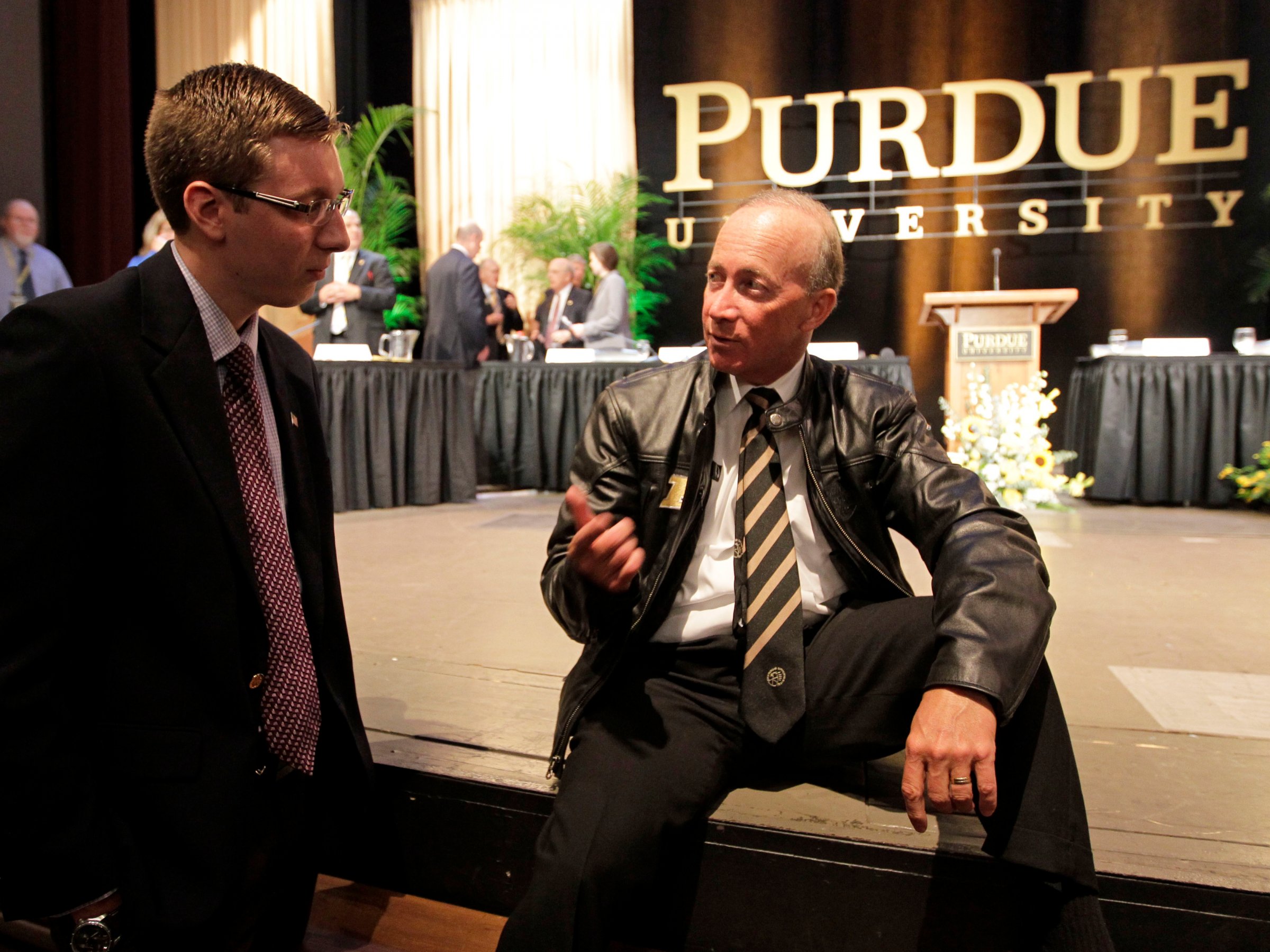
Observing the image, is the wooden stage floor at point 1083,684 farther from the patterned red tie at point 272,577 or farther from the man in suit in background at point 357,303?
the man in suit in background at point 357,303

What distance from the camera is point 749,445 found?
141cm

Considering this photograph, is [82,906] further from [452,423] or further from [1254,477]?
[1254,477]

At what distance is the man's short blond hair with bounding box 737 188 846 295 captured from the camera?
55.2 inches

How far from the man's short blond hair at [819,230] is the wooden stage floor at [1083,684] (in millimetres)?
795

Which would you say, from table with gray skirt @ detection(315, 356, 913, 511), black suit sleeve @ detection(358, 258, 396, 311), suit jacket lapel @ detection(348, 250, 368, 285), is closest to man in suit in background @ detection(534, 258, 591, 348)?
table with gray skirt @ detection(315, 356, 913, 511)

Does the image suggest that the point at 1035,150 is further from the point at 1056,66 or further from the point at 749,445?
the point at 749,445

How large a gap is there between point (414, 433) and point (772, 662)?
4.39 metres

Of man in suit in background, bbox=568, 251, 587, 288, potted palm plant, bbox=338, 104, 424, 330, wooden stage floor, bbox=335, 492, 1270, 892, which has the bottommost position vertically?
wooden stage floor, bbox=335, 492, 1270, 892

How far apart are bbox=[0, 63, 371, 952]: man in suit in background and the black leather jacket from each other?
0.40 meters

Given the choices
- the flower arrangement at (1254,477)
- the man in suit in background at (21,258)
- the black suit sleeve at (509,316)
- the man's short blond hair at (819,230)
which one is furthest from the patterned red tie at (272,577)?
the black suit sleeve at (509,316)

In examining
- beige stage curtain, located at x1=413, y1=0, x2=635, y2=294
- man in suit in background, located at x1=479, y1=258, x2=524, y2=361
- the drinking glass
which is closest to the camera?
the drinking glass

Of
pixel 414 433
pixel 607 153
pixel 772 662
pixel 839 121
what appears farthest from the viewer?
pixel 607 153

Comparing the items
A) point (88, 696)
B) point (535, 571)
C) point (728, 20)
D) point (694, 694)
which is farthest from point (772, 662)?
point (728, 20)

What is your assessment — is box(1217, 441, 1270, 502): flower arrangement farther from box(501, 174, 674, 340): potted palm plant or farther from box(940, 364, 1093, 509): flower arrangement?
box(501, 174, 674, 340): potted palm plant
